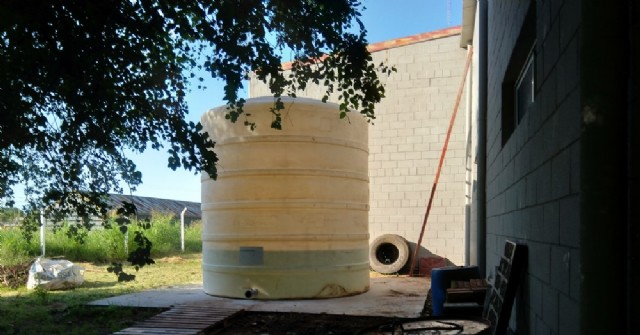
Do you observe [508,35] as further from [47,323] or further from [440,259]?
[440,259]

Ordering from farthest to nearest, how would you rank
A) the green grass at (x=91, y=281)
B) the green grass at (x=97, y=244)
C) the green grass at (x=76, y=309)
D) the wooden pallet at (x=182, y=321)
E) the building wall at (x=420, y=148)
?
the green grass at (x=97, y=244)
the building wall at (x=420, y=148)
the green grass at (x=91, y=281)
the green grass at (x=76, y=309)
the wooden pallet at (x=182, y=321)

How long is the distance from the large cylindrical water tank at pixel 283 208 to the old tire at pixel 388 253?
2.66 m

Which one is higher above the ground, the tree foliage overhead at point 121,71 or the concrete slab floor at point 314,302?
the tree foliage overhead at point 121,71

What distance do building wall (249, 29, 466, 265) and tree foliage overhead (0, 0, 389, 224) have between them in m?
5.95

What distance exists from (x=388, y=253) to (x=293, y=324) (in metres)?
5.01

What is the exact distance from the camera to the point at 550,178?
2.03 m

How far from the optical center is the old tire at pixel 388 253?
922 cm

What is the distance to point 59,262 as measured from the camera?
27.3ft

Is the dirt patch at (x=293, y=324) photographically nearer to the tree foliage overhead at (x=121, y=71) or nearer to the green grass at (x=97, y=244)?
the tree foliage overhead at (x=121, y=71)

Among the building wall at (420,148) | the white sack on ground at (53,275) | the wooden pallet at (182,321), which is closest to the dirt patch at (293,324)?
the wooden pallet at (182,321)

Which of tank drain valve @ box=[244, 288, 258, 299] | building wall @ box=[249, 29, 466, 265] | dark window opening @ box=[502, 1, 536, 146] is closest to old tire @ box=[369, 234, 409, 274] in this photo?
building wall @ box=[249, 29, 466, 265]

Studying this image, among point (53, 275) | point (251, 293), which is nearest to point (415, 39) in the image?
point (251, 293)

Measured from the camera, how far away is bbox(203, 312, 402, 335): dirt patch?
4781 mm

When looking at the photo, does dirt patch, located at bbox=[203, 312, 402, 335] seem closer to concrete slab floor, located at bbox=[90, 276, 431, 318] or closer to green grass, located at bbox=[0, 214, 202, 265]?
concrete slab floor, located at bbox=[90, 276, 431, 318]
